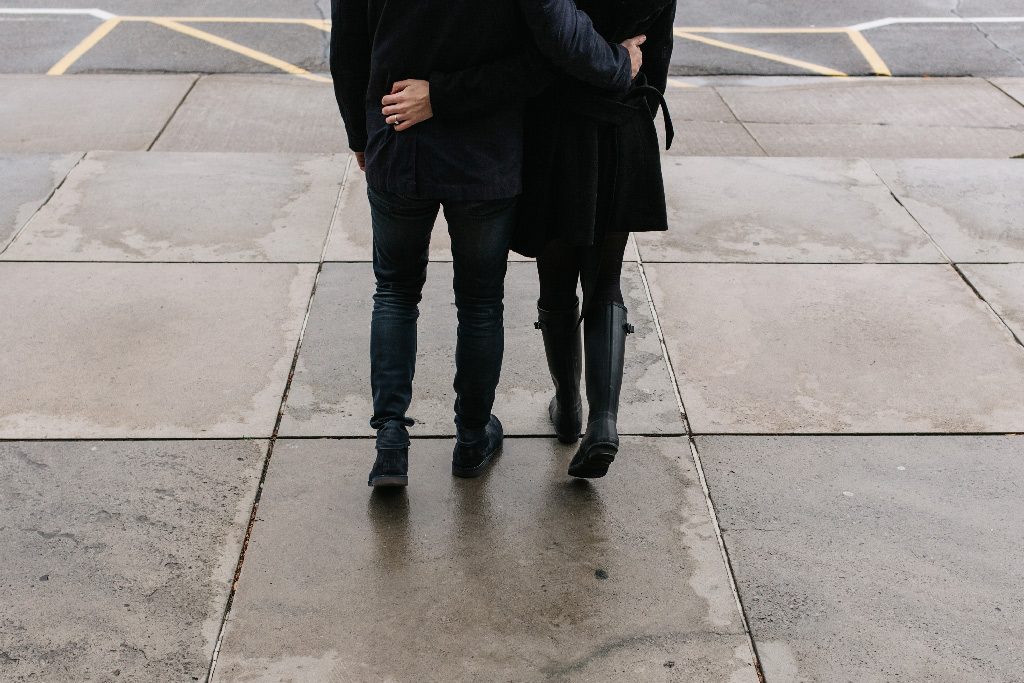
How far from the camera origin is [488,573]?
10.1 ft

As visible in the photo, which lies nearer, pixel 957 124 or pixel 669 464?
pixel 669 464

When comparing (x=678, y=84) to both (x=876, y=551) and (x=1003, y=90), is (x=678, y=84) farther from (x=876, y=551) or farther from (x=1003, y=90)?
(x=876, y=551)

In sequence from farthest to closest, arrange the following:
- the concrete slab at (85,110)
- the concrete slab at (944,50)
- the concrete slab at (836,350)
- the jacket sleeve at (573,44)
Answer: the concrete slab at (944,50), the concrete slab at (85,110), the concrete slab at (836,350), the jacket sleeve at (573,44)

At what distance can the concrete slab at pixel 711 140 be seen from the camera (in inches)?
261

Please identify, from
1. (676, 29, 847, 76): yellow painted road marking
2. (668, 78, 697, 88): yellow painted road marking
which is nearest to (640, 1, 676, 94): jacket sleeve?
(668, 78, 697, 88): yellow painted road marking

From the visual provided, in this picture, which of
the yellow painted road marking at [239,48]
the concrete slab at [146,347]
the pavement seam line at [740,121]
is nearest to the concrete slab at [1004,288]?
the pavement seam line at [740,121]

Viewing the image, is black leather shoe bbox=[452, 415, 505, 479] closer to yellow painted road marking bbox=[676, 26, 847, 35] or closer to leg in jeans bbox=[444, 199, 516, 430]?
leg in jeans bbox=[444, 199, 516, 430]

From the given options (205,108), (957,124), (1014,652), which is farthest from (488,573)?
(957,124)

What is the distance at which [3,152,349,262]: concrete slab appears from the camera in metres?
5.04

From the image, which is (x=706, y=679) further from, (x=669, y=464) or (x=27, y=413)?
(x=27, y=413)

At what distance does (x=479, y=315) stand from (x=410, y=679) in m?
1.06

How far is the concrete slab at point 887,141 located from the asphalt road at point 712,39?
5.24ft

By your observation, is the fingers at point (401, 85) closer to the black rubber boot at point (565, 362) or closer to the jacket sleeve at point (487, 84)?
the jacket sleeve at point (487, 84)

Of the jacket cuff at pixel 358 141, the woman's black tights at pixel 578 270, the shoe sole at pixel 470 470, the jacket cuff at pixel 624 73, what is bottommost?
the shoe sole at pixel 470 470
